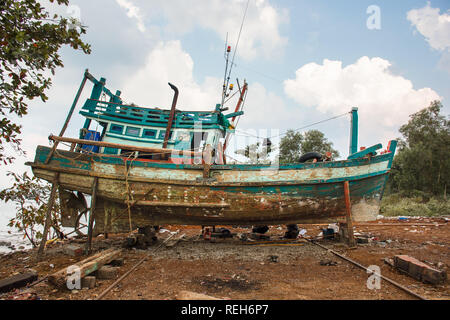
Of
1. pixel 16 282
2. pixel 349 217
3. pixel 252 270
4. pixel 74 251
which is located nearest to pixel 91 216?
pixel 74 251

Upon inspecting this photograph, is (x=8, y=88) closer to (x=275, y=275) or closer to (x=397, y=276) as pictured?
(x=275, y=275)

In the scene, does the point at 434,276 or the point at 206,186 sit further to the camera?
→ the point at 206,186

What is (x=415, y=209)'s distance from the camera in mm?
15086

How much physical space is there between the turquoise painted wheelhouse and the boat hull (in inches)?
47.1

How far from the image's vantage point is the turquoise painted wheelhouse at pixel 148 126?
7.39m

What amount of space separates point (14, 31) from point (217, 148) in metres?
5.46

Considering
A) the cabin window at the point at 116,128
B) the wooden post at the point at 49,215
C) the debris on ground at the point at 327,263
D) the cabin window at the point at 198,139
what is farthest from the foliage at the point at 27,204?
the debris on ground at the point at 327,263

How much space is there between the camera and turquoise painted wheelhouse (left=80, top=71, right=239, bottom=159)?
7387 millimetres

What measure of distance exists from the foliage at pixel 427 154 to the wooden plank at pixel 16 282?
29332 millimetres

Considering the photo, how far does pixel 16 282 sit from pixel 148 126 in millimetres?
5032

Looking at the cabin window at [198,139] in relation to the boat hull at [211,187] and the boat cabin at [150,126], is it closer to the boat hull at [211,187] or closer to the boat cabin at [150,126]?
the boat cabin at [150,126]

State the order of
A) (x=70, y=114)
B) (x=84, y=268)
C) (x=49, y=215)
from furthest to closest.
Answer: (x=70, y=114)
(x=49, y=215)
(x=84, y=268)

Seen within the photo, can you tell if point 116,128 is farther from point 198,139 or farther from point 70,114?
point 198,139

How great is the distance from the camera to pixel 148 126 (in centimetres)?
750
